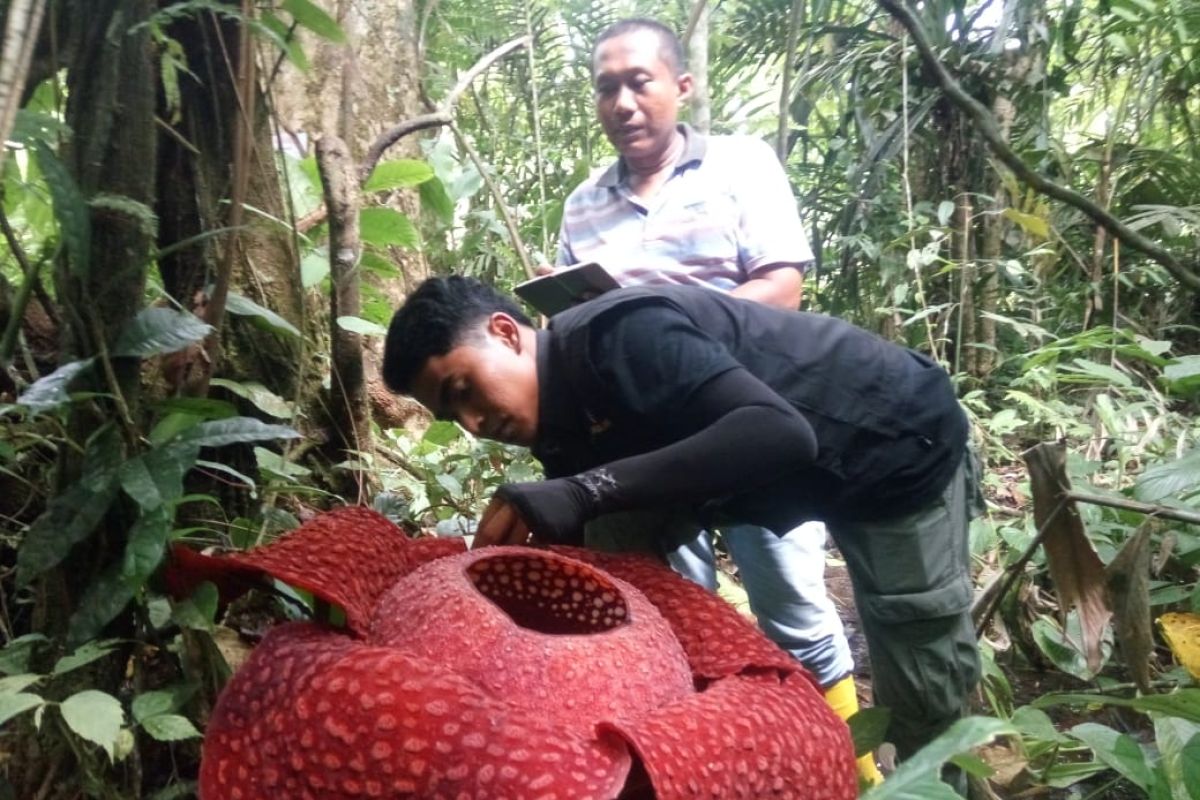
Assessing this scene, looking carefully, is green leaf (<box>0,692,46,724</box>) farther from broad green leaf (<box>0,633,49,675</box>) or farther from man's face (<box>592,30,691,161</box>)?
man's face (<box>592,30,691,161</box>)

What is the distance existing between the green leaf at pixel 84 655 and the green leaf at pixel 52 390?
1.02 feet

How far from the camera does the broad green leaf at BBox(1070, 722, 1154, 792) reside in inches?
57.6

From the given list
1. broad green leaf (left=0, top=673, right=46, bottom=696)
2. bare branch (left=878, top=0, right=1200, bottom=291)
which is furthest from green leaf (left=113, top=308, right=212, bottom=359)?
bare branch (left=878, top=0, right=1200, bottom=291)

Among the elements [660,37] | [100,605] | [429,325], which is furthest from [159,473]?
[660,37]

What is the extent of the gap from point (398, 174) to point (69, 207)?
53.8 inches

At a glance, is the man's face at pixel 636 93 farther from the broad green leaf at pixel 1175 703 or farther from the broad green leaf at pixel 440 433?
the broad green leaf at pixel 1175 703

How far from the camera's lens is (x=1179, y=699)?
142cm

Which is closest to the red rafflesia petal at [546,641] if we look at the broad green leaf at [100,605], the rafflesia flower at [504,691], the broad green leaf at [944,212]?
the rafflesia flower at [504,691]

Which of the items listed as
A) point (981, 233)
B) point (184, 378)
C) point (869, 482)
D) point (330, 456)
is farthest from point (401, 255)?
point (981, 233)

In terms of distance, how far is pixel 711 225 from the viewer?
2402mm

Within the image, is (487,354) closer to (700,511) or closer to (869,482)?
(700,511)

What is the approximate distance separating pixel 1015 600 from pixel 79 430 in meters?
2.36

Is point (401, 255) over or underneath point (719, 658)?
over

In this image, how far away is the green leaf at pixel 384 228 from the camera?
7.85 feet
